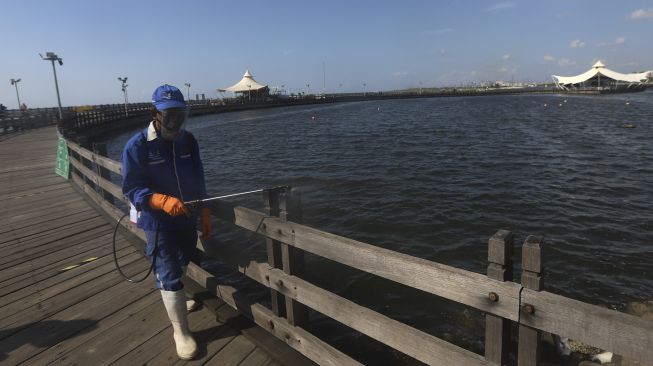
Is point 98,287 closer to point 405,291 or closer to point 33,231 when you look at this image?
point 33,231

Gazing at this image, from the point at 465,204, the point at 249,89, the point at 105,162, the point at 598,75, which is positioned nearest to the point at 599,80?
the point at 598,75

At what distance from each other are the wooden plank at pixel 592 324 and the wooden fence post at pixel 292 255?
1906 mm

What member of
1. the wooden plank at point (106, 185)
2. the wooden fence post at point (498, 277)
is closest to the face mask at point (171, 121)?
the wooden plank at point (106, 185)

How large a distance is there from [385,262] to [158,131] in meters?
2.18

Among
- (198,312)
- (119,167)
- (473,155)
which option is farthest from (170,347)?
(473,155)

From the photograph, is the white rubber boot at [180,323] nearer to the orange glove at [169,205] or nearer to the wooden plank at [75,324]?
the orange glove at [169,205]

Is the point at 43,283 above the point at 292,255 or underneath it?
underneath

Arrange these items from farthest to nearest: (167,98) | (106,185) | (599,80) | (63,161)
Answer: (599,80), (63,161), (106,185), (167,98)

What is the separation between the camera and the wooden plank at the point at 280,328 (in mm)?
3203

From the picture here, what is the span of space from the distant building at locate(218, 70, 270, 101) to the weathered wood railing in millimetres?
97630

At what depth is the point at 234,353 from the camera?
3.55 m

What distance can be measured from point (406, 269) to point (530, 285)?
730mm

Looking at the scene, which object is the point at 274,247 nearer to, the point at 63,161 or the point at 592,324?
the point at 592,324

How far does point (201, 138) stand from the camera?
117ft
